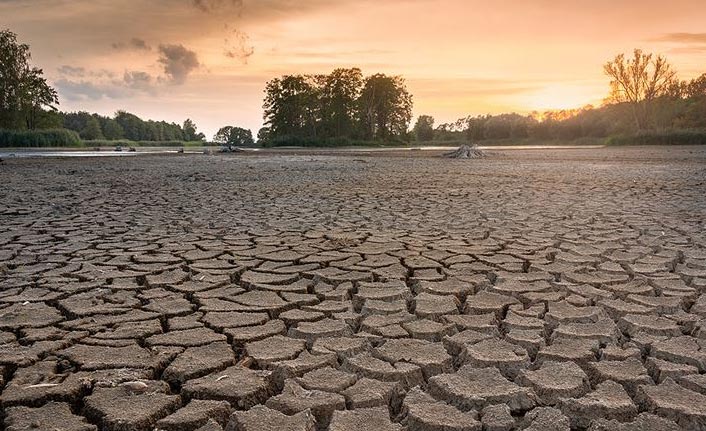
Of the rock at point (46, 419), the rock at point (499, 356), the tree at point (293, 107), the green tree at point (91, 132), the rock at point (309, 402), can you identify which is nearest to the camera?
the rock at point (46, 419)

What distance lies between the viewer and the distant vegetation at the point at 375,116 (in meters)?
45.4

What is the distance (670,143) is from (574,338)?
41539 mm

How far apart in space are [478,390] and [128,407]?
118cm

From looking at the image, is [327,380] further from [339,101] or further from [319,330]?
[339,101]

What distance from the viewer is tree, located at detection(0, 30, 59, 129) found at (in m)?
47.2

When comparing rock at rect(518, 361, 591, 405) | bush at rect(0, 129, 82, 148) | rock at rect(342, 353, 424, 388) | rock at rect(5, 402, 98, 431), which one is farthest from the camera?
bush at rect(0, 129, 82, 148)

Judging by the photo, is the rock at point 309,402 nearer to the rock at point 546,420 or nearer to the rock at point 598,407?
the rock at point 546,420

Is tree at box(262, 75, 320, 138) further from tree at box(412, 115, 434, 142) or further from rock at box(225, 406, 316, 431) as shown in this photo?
rock at box(225, 406, 316, 431)

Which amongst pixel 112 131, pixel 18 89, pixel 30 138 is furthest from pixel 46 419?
pixel 112 131

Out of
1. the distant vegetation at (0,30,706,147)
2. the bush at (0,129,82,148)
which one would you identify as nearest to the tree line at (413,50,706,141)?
the distant vegetation at (0,30,706,147)

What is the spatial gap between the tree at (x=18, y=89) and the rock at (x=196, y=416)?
5345cm

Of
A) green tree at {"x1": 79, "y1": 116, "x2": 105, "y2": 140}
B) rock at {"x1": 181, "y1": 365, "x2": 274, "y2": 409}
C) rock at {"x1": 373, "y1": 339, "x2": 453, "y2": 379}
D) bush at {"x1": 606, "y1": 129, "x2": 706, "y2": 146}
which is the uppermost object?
green tree at {"x1": 79, "y1": 116, "x2": 105, "y2": 140}

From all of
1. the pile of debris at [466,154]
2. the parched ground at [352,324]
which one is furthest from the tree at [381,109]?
the parched ground at [352,324]

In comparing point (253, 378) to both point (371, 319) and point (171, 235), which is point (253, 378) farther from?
point (171, 235)
